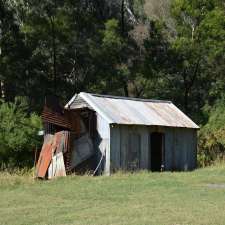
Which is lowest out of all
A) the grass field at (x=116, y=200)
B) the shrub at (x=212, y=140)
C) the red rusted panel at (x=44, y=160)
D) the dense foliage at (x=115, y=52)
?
the grass field at (x=116, y=200)

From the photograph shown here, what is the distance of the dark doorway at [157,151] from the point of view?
3231cm

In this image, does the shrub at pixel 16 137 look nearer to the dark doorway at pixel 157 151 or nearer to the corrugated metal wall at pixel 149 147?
the corrugated metal wall at pixel 149 147

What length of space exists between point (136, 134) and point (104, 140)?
2009 mm

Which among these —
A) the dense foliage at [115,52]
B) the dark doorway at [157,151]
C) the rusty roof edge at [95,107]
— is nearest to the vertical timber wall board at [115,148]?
the rusty roof edge at [95,107]

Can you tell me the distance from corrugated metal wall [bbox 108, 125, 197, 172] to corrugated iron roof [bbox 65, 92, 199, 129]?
39 cm

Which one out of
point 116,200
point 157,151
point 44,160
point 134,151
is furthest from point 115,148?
point 116,200

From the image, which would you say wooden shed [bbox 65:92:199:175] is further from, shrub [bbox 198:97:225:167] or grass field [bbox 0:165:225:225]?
shrub [bbox 198:97:225:167]

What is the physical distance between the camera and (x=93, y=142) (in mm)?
29547

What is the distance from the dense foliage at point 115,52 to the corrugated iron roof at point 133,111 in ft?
15.5

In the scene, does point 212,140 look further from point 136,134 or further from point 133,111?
point 136,134

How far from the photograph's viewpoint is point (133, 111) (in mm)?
31547

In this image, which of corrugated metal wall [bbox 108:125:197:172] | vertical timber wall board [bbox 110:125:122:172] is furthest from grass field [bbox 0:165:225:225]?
corrugated metal wall [bbox 108:125:197:172]

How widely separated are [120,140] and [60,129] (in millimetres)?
3055

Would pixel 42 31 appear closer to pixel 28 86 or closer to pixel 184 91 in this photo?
pixel 28 86
